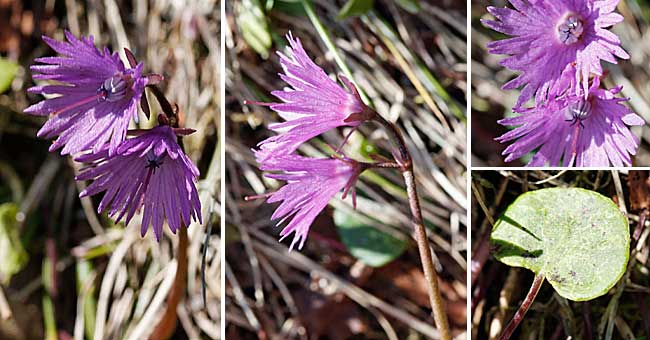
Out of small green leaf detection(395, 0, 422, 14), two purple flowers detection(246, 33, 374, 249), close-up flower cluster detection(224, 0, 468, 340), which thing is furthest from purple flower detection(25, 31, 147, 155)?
small green leaf detection(395, 0, 422, 14)

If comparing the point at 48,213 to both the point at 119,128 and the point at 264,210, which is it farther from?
the point at 119,128

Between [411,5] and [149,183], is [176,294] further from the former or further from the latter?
[411,5]

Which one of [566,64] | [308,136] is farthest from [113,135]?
[566,64]

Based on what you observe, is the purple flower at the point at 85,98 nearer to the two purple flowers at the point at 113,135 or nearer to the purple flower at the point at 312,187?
the two purple flowers at the point at 113,135

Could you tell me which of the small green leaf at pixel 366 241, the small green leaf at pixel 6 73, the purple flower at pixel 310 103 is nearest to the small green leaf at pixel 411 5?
the small green leaf at pixel 366 241

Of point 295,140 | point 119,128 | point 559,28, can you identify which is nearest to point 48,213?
point 119,128
